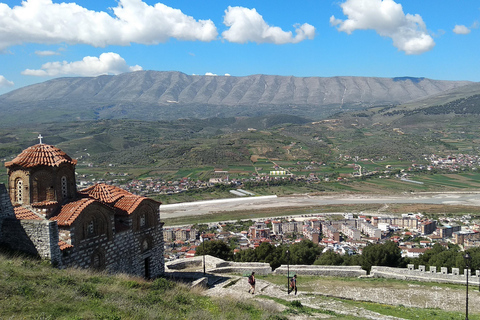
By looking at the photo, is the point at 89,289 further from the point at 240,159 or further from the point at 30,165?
the point at 240,159

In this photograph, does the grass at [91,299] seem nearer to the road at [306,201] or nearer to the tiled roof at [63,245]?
the tiled roof at [63,245]

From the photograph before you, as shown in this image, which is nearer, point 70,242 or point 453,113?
point 70,242

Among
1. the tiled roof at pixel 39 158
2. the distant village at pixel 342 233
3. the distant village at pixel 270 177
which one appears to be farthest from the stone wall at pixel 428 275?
the distant village at pixel 270 177

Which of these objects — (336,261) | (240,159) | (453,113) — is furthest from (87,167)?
(453,113)

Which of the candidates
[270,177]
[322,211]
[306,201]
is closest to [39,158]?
[322,211]

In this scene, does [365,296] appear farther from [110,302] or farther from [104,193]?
[104,193]

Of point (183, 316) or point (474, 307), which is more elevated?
point (183, 316)

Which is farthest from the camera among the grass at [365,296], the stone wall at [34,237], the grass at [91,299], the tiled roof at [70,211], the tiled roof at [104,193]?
the tiled roof at [104,193]
